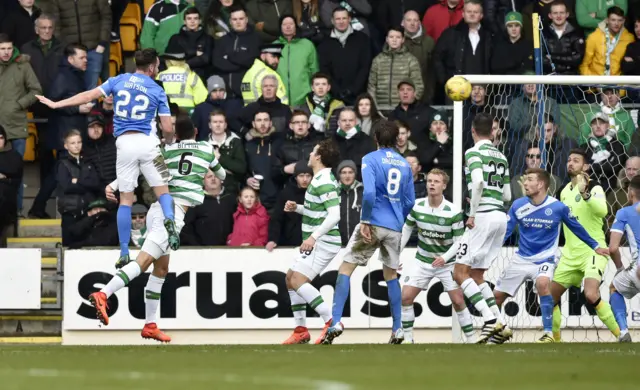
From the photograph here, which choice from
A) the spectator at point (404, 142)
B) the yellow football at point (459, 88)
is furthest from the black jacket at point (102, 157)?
the yellow football at point (459, 88)

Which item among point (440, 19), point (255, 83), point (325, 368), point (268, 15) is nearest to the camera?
point (325, 368)

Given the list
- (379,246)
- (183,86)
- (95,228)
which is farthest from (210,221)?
(379,246)

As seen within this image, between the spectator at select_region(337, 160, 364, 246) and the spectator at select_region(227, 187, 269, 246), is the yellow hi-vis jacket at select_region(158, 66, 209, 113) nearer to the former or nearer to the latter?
the spectator at select_region(227, 187, 269, 246)

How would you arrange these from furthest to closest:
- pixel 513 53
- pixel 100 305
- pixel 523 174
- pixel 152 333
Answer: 1. pixel 513 53
2. pixel 523 174
3. pixel 152 333
4. pixel 100 305

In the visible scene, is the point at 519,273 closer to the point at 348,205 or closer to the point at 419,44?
the point at 348,205

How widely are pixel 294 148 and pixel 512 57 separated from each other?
3.20 meters

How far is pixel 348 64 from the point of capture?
19.2 meters

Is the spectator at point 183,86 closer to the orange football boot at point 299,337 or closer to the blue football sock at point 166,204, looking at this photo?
the orange football boot at point 299,337

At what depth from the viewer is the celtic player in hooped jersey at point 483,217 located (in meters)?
14.4

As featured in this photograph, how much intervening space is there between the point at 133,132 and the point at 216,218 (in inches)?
163

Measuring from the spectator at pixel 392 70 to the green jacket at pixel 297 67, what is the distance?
0.84 m

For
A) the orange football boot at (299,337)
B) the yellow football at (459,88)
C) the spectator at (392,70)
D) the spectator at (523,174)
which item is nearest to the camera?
the orange football boot at (299,337)

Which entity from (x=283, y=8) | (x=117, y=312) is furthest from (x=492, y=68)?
(x=117, y=312)

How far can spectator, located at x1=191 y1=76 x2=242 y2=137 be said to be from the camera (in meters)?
18.7
